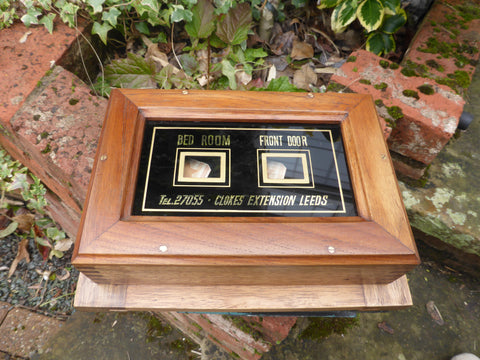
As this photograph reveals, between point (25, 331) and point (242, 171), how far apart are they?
1.81 meters

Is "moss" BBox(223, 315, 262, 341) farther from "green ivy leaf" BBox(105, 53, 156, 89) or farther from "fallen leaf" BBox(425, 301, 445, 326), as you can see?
"green ivy leaf" BBox(105, 53, 156, 89)

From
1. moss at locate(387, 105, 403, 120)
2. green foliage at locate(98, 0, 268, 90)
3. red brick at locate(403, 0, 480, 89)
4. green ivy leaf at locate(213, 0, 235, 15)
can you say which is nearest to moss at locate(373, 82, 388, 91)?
moss at locate(387, 105, 403, 120)

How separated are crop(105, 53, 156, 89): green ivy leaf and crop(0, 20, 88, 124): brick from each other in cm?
22

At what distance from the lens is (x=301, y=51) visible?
1934 millimetres

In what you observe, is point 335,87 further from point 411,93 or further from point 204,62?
point 204,62

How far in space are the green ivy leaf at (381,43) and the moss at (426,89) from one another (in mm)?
472

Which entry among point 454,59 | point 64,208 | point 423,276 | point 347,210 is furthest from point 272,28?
point 423,276

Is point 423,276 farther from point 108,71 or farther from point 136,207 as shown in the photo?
point 108,71

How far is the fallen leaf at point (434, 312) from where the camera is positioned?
1.79 meters

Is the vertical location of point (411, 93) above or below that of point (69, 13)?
above

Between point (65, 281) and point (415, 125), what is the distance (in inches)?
87.2

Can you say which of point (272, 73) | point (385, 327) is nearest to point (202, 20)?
point (272, 73)

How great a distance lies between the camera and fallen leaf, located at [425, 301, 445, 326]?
1.79m

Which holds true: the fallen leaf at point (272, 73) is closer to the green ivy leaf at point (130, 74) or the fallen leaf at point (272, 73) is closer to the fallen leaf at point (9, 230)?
the green ivy leaf at point (130, 74)
